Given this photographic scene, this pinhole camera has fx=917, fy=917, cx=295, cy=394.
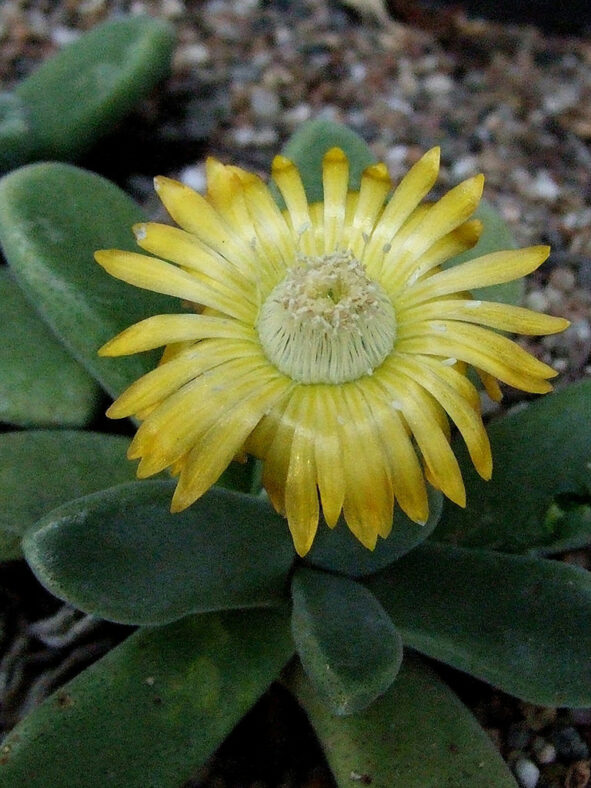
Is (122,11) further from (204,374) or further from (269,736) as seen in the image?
(269,736)

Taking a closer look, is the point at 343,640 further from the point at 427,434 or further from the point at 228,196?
the point at 228,196

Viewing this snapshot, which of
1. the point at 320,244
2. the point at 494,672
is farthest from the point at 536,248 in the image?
the point at 494,672

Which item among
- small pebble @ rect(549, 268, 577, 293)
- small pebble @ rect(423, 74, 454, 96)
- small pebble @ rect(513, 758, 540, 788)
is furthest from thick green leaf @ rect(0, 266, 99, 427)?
small pebble @ rect(423, 74, 454, 96)

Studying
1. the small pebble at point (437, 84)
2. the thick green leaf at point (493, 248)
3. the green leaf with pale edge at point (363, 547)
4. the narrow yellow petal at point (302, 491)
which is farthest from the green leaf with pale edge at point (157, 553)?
the small pebble at point (437, 84)

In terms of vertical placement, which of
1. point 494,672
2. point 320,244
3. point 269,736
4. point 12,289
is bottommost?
point 269,736

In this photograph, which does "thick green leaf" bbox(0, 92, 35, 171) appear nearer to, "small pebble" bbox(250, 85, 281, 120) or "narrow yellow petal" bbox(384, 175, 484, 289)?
"small pebble" bbox(250, 85, 281, 120)

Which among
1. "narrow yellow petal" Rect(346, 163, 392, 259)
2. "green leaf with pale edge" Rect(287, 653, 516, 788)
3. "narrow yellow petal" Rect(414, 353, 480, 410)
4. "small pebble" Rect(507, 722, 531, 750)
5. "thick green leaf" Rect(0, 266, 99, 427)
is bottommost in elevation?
"small pebble" Rect(507, 722, 531, 750)

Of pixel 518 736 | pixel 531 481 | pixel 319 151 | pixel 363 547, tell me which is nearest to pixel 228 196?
pixel 319 151
